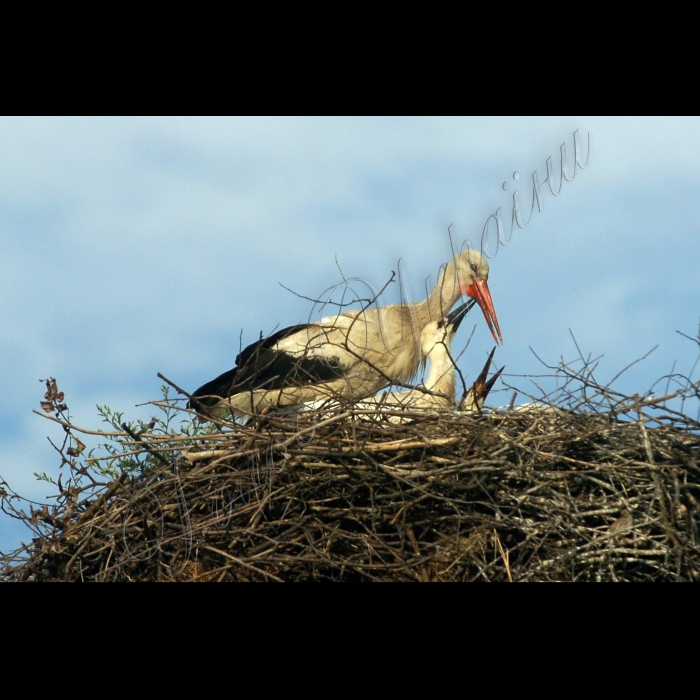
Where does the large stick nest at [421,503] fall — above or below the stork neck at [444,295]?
below

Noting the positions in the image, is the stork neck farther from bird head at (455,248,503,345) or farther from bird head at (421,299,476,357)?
bird head at (421,299,476,357)

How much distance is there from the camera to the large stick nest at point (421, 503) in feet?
11.0

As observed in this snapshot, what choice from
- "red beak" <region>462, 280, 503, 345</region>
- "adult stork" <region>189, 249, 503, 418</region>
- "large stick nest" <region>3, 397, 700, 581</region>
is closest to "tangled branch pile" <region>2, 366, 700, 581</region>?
"large stick nest" <region>3, 397, 700, 581</region>

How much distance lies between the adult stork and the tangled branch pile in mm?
1164

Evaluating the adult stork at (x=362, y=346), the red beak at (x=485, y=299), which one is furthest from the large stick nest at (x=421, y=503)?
the red beak at (x=485, y=299)

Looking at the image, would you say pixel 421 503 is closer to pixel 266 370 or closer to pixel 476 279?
pixel 266 370

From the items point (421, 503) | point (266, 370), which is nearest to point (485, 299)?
point (266, 370)

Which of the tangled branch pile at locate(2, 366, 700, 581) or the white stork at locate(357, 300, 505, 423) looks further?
the white stork at locate(357, 300, 505, 423)

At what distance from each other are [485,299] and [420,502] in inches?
95.1

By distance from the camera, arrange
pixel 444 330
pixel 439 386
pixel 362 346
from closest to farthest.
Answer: pixel 439 386, pixel 444 330, pixel 362 346

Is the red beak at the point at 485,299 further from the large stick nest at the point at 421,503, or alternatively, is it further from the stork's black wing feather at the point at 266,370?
the large stick nest at the point at 421,503

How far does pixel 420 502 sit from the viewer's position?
3.54 meters

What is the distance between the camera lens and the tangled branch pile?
3.36 m

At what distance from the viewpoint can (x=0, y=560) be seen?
4012mm
